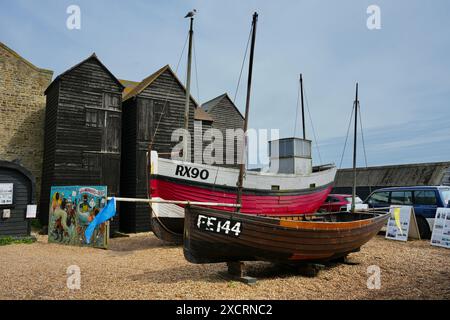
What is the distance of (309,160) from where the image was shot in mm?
18406

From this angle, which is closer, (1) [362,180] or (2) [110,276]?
(2) [110,276]

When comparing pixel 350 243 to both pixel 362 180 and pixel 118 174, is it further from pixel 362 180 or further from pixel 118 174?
pixel 362 180

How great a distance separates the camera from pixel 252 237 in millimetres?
7254

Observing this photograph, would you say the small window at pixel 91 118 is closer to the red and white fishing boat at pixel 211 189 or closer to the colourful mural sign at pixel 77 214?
the colourful mural sign at pixel 77 214

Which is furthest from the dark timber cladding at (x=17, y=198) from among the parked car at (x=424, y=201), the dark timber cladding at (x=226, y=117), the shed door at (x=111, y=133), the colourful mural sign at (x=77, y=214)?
the parked car at (x=424, y=201)

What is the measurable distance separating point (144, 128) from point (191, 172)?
24.8 ft

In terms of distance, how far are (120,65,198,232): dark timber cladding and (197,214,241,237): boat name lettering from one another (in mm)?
11546

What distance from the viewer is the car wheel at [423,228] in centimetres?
1421

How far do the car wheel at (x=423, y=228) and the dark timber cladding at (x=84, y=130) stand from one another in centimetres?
1478

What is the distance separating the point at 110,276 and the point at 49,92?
1539cm

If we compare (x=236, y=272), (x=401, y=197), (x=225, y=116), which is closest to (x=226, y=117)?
(x=225, y=116)

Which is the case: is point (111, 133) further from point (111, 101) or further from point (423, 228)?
point (423, 228)

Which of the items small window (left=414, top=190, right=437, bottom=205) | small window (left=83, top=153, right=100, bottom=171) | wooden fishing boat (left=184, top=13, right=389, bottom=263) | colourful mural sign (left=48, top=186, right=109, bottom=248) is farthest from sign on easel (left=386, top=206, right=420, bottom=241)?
small window (left=83, top=153, right=100, bottom=171)

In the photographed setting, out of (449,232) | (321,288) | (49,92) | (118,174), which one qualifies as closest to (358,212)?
(449,232)
